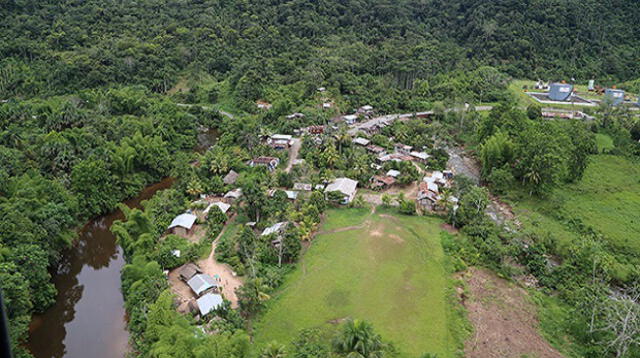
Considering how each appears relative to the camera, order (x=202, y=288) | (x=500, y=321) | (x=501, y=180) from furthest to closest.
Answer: (x=501, y=180) → (x=202, y=288) → (x=500, y=321)

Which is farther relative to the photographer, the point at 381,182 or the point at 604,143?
the point at 604,143

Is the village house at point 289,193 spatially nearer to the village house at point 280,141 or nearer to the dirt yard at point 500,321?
the village house at point 280,141

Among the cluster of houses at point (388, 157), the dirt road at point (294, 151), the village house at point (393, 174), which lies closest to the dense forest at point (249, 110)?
the village house at point (393, 174)

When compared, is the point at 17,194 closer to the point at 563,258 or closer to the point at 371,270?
the point at 371,270

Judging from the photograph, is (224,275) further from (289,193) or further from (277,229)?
(289,193)

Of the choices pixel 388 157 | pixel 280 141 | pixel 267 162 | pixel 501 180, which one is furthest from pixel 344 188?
pixel 501 180

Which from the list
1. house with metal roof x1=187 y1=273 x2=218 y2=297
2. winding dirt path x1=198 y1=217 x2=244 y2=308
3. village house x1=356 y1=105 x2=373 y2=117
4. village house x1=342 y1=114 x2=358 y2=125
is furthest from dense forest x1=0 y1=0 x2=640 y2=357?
village house x1=342 y1=114 x2=358 y2=125
